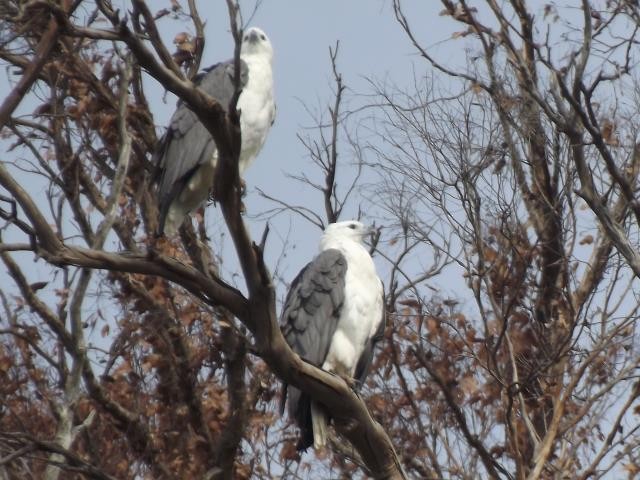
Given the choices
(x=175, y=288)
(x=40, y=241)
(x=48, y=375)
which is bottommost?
(x=40, y=241)

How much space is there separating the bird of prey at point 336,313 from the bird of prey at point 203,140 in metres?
0.97

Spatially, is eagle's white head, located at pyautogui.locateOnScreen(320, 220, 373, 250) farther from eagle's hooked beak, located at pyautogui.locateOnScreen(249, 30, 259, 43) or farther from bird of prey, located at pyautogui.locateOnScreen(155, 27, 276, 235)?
eagle's hooked beak, located at pyautogui.locateOnScreen(249, 30, 259, 43)

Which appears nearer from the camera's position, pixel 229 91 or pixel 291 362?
pixel 291 362

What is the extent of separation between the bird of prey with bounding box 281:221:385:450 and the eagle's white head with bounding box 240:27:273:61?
5.58 ft

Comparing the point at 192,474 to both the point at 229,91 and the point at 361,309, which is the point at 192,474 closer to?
the point at 361,309

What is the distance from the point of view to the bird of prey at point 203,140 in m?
7.52

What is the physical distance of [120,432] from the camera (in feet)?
30.3

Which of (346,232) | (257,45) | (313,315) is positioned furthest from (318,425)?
(257,45)

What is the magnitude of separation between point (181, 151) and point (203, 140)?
178mm

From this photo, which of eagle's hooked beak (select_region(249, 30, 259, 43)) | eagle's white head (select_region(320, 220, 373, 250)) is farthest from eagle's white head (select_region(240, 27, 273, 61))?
eagle's white head (select_region(320, 220, 373, 250))

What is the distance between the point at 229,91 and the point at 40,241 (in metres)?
3.24

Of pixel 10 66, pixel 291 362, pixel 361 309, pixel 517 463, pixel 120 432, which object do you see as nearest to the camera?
pixel 291 362

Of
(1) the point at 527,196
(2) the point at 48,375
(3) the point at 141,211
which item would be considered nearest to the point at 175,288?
(3) the point at 141,211

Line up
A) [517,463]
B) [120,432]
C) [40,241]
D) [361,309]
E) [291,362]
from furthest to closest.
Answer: [120,432] < [361,309] < [517,463] < [291,362] < [40,241]
